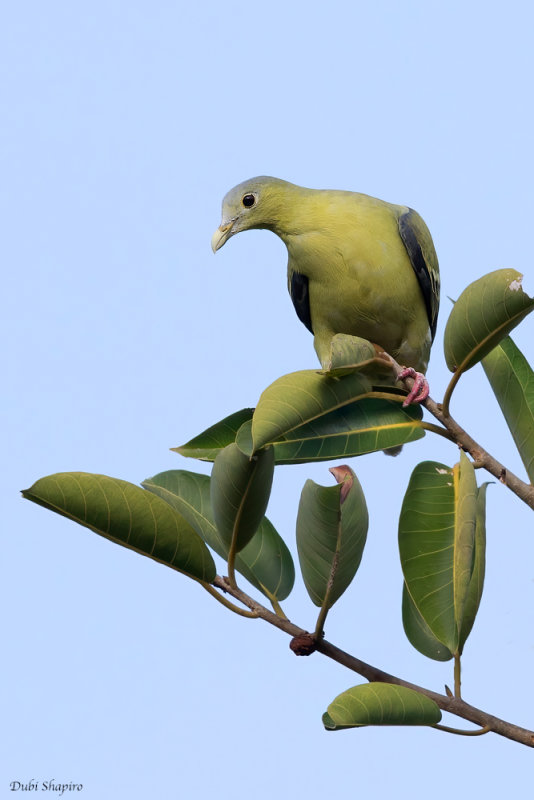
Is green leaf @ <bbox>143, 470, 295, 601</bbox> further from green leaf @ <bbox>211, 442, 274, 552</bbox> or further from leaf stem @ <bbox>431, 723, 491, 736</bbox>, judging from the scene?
leaf stem @ <bbox>431, 723, 491, 736</bbox>

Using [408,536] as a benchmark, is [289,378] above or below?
above

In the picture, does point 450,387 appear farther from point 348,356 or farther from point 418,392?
point 348,356

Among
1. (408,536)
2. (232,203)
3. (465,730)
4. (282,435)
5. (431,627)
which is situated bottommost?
(465,730)

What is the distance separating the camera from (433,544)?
10.1 feet

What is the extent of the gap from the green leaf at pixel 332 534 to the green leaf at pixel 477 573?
40 centimetres

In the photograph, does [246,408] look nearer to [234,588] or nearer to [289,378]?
[289,378]

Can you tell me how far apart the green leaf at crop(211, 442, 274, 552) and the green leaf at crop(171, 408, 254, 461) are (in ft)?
1.29

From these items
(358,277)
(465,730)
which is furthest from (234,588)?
(358,277)

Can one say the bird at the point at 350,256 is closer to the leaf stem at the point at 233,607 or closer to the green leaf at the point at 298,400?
the green leaf at the point at 298,400

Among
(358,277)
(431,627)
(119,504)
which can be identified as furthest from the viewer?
(358,277)

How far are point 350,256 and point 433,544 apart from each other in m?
1.67

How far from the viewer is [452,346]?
10.2 feet

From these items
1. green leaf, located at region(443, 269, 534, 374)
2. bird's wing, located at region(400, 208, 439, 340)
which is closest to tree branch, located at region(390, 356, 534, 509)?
green leaf, located at region(443, 269, 534, 374)

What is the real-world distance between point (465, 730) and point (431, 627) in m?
0.36
